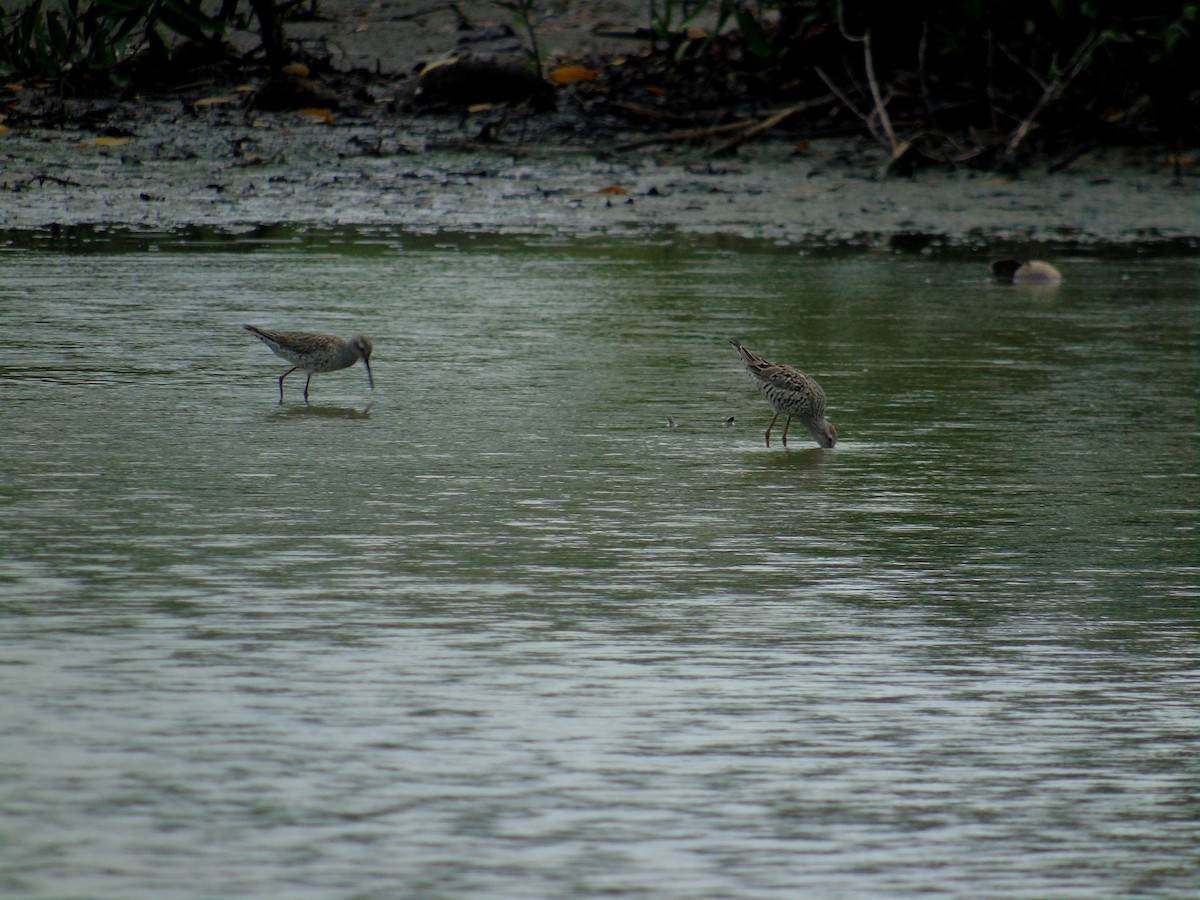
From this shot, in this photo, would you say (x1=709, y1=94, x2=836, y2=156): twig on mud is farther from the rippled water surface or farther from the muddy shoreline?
the rippled water surface

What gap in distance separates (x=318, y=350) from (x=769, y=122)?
10.4m

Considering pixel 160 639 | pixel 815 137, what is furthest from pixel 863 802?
pixel 815 137

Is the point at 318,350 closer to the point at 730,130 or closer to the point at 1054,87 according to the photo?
the point at 730,130

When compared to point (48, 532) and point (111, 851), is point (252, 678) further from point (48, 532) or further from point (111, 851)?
point (48, 532)

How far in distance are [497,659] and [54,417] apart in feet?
11.4

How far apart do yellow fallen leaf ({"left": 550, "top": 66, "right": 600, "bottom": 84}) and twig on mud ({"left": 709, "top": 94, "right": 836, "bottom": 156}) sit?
2645 mm

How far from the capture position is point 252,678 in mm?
4516

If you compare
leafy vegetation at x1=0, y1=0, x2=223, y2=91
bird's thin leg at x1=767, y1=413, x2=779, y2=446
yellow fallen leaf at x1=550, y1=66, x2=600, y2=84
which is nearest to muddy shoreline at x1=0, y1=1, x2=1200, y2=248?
leafy vegetation at x1=0, y1=0, x2=223, y2=91

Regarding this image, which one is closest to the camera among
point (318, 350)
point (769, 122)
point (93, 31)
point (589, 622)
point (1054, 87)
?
point (589, 622)

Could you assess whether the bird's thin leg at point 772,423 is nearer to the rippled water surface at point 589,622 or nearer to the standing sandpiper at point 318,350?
the rippled water surface at point 589,622

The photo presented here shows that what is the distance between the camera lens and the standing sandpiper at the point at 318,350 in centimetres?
853

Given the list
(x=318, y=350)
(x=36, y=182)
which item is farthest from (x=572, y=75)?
(x=318, y=350)

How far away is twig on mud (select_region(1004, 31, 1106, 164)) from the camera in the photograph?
17.5m

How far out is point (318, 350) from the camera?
8.54 meters
